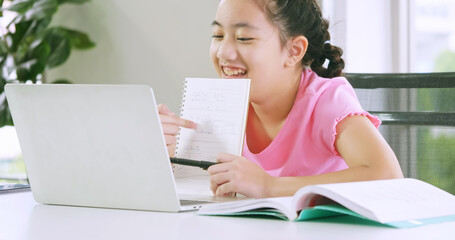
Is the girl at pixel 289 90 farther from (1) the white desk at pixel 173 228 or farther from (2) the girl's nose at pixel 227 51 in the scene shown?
(1) the white desk at pixel 173 228

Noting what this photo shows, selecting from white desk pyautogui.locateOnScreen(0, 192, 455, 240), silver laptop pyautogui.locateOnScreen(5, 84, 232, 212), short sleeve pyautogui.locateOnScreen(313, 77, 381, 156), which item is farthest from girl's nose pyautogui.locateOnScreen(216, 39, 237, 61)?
white desk pyautogui.locateOnScreen(0, 192, 455, 240)

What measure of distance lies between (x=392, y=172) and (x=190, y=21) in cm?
174

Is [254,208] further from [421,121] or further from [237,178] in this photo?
Answer: [421,121]

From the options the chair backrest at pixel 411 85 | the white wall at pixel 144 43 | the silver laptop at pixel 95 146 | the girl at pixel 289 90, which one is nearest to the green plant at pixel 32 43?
the white wall at pixel 144 43

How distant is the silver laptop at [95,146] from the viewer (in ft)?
2.72

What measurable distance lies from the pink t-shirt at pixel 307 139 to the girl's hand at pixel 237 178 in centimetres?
35

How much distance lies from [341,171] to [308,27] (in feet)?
1.54

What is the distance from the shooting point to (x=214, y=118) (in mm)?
1085

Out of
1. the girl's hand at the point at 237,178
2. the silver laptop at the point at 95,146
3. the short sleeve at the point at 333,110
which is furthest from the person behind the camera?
the short sleeve at the point at 333,110

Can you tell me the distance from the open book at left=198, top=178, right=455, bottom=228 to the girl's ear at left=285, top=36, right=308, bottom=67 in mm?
623

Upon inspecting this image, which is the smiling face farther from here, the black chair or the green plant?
the green plant

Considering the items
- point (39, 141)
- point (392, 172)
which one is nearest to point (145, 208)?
point (39, 141)

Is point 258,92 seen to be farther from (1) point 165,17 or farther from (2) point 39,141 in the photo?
(1) point 165,17

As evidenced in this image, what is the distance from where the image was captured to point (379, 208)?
735 millimetres
